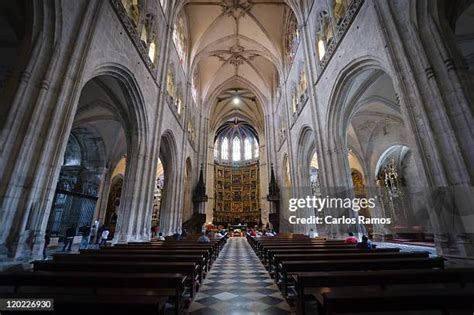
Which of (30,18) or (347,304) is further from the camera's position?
(30,18)

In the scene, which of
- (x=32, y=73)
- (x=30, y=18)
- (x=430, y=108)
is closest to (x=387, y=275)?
(x=430, y=108)

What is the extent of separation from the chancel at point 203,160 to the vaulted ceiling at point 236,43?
168 mm

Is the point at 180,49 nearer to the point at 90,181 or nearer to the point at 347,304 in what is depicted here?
the point at 90,181

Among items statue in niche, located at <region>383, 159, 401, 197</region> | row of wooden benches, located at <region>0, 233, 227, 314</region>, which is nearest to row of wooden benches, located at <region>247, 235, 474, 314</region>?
row of wooden benches, located at <region>0, 233, 227, 314</region>

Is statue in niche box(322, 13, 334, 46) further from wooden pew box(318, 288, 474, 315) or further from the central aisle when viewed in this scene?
wooden pew box(318, 288, 474, 315)

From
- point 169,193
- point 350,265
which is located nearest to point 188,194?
point 169,193

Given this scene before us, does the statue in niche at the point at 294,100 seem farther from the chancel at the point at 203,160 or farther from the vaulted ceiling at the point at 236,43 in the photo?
the vaulted ceiling at the point at 236,43

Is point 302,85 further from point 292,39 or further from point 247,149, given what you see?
point 247,149

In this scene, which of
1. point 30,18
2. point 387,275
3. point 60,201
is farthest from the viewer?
point 60,201

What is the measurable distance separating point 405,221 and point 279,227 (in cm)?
963

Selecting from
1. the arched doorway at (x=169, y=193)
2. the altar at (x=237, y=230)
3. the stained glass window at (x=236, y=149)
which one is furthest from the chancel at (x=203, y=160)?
Answer: the stained glass window at (x=236, y=149)

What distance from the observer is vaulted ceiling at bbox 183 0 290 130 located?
17531 mm

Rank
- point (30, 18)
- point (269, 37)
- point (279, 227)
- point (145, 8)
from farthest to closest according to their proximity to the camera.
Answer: point (279, 227)
point (269, 37)
point (145, 8)
point (30, 18)

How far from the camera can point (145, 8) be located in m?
10.1
